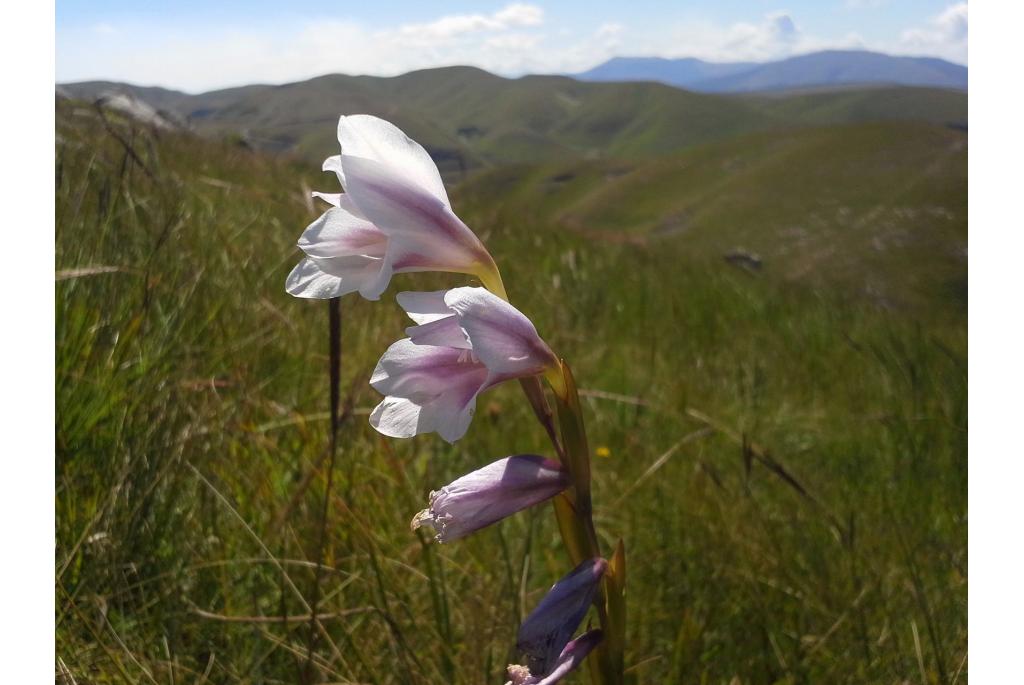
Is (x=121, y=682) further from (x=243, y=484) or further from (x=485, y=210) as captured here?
(x=485, y=210)

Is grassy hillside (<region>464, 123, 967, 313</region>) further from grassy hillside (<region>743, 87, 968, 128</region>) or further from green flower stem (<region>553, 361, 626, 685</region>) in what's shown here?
grassy hillside (<region>743, 87, 968, 128</region>)

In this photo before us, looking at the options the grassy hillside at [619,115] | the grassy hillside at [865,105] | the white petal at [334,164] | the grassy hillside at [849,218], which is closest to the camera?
the white petal at [334,164]

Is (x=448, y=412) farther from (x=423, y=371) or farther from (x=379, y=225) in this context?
(x=379, y=225)

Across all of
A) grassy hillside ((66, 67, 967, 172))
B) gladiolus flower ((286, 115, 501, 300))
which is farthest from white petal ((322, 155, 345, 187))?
grassy hillside ((66, 67, 967, 172))

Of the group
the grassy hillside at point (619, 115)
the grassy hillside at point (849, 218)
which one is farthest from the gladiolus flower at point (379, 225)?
the grassy hillside at point (619, 115)

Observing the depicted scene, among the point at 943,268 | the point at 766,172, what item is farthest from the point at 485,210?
the point at 766,172

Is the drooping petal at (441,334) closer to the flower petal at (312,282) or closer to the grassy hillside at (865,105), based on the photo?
the flower petal at (312,282)
